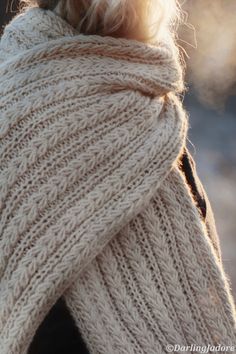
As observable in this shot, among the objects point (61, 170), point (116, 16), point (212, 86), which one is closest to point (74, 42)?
point (116, 16)

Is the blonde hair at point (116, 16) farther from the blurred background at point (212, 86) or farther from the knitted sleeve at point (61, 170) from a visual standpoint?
the blurred background at point (212, 86)

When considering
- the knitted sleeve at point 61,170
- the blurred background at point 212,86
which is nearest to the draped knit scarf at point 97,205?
the knitted sleeve at point 61,170

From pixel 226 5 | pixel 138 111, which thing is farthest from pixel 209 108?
pixel 138 111

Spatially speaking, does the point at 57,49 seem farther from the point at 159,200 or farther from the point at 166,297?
the point at 166,297

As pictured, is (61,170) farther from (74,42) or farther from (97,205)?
(74,42)

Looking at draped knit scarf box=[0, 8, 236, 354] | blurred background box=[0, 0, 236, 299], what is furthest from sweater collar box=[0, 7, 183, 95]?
blurred background box=[0, 0, 236, 299]

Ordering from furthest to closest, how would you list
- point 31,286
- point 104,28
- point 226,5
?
point 226,5
point 104,28
point 31,286

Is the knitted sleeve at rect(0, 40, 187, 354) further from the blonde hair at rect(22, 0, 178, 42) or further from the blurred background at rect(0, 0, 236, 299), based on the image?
the blurred background at rect(0, 0, 236, 299)

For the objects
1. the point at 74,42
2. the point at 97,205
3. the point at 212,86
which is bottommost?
the point at 212,86
